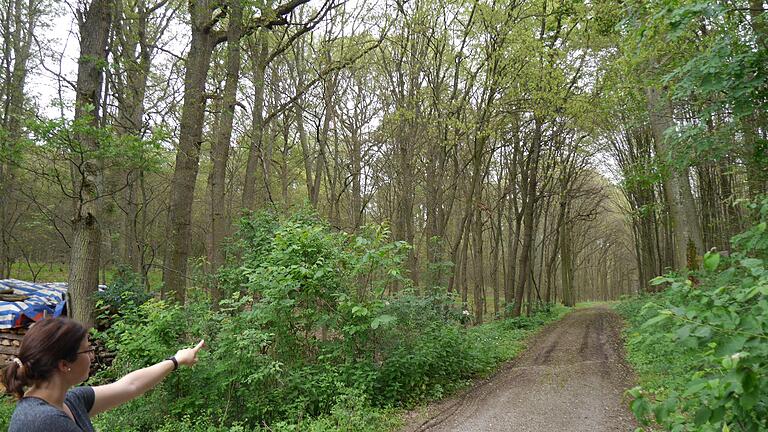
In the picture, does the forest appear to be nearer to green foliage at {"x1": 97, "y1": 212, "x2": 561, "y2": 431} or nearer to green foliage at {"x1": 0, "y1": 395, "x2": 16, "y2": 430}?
green foliage at {"x1": 97, "y1": 212, "x2": 561, "y2": 431}

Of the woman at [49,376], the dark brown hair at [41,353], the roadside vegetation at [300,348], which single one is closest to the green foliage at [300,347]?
the roadside vegetation at [300,348]

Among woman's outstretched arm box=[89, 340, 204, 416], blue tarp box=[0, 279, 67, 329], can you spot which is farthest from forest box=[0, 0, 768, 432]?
woman's outstretched arm box=[89, 340, 204, 416]

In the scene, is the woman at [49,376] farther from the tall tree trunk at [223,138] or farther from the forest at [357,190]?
the tall tree trunk at [223,138]

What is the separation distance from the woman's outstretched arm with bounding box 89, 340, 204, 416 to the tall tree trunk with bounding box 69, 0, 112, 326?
6.67 metres

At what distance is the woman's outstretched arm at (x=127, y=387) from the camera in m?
2.28

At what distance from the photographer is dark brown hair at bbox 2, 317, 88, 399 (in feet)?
6.02

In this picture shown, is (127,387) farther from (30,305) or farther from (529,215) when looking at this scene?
(529,215)

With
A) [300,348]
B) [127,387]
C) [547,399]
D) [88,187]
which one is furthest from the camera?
[88,187]

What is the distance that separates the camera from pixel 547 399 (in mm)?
7078

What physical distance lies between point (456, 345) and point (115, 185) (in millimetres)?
12339

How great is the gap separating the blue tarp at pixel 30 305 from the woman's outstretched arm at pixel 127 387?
9.42 m

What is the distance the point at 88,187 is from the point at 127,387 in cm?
717

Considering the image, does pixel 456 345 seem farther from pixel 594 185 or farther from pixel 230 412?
pixel 594 185

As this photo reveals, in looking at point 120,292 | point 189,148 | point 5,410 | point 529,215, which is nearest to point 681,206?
point 529,215
